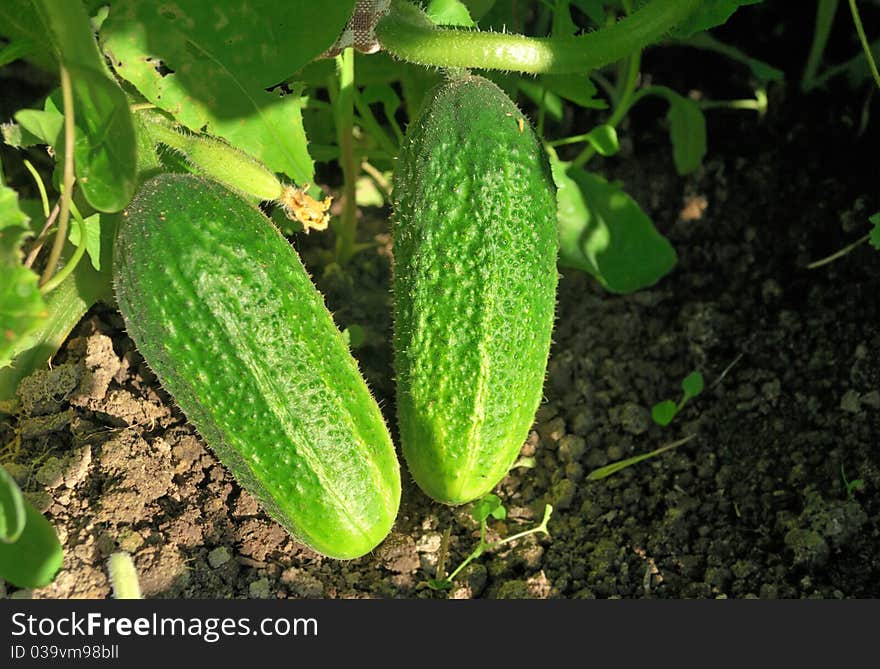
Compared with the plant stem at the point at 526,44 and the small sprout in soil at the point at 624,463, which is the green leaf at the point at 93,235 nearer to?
the plant stem at the point at 526,44

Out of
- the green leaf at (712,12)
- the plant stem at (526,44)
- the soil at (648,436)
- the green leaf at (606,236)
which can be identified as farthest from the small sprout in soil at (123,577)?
the green leaf at (712,12)

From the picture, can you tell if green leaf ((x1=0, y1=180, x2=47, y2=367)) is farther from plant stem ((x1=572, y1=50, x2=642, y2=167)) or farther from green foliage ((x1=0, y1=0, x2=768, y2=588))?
plant stem ((x1=572, y1=50, x2=642, y2=167))

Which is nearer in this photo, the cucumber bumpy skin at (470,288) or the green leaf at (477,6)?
the cucumber bumpy skin at (470,288)

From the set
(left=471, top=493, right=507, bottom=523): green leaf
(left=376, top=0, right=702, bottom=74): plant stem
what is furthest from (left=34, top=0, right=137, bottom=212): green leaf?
(left=471, top=493, right=507, bottom=523): green leaf

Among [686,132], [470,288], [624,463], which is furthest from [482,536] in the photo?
[686,132]

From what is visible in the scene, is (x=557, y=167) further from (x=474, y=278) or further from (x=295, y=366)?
(x=295, y=366)

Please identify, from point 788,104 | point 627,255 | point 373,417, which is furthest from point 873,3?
point 373,417
